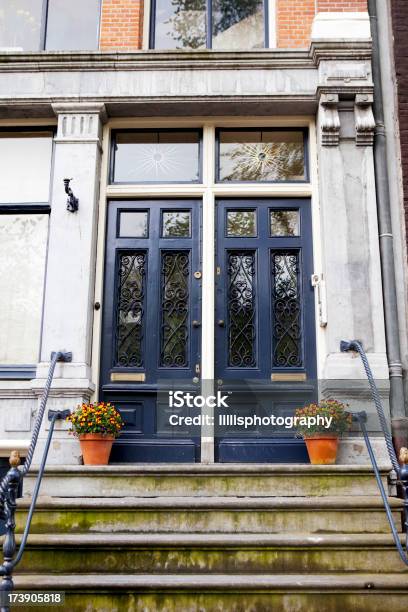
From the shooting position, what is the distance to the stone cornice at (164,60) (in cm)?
726

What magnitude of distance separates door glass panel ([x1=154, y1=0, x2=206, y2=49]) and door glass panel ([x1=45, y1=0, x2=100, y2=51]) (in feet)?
2.40

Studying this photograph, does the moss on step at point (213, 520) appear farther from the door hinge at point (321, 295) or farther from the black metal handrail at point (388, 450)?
the door hinge at point (321, 295)

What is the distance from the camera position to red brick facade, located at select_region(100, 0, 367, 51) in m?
7.52

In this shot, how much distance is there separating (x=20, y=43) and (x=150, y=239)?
2.89m

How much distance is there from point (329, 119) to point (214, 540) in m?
4.39

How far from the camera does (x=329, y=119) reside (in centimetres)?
703

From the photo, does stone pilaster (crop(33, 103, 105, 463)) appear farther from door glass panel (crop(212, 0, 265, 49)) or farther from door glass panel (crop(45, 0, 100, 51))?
door glass panel (crop(212, 0, 265, 49))

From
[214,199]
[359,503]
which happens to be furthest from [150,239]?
[359,503]

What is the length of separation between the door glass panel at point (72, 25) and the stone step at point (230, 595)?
5881 mm

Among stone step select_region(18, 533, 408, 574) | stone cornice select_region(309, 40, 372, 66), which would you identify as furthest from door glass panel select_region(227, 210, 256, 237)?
stone step select_region(18, 533, 408, 574)

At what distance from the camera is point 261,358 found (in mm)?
6977

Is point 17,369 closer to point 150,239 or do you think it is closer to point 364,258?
point 150,239

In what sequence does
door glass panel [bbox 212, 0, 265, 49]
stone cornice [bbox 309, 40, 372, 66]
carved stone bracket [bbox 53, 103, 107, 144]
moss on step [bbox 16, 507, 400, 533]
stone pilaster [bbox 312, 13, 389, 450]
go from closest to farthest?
moss on step [bbox 16, 507, 400, 533] < stone pilaster [bbox 312, 13, 389, 450] < stone cornice [bbox 309, 40, 372, 66] < carved stone bracket [bbox 53, 103, 107, 144] < door glass panel [bbox 212, 0, 265, 49]

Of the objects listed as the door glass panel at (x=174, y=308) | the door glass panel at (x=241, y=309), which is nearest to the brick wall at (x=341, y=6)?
the door glass panel at (x=241, y=309)
